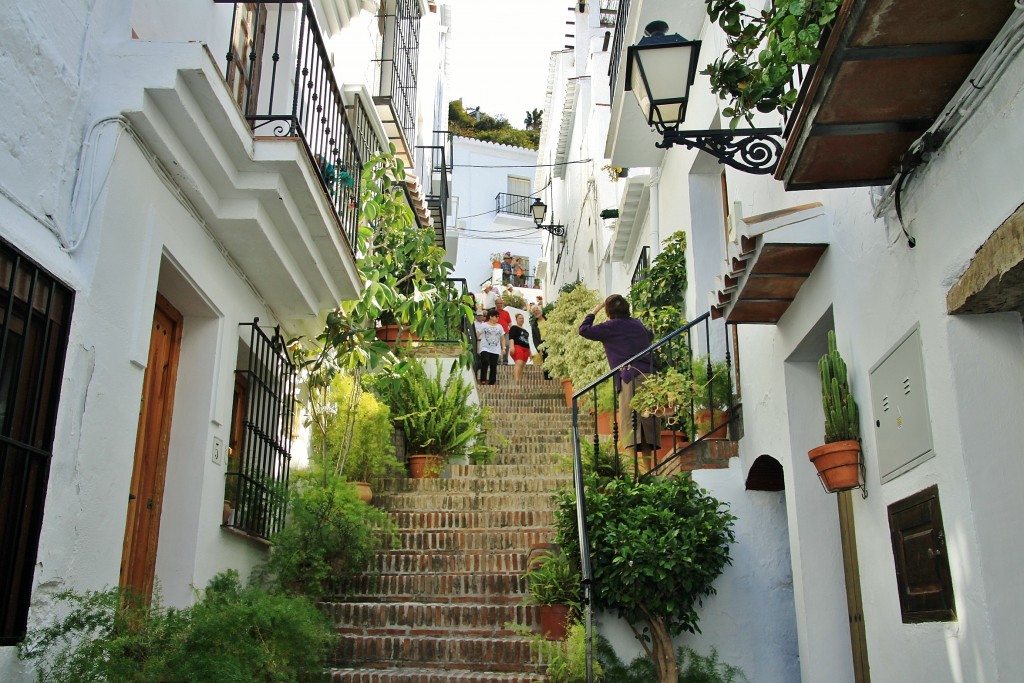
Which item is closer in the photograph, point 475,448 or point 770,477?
point 770,477

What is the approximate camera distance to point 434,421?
11.0m

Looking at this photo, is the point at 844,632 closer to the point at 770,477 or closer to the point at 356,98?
the point at 770,477

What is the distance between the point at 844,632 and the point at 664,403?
8.48 feet

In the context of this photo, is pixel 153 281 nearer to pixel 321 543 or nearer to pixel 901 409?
pixel 321 543

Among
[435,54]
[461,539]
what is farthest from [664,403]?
[435,54]

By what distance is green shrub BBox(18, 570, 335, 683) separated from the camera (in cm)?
410

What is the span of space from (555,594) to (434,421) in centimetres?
436

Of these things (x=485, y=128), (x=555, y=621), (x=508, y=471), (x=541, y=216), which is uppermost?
(x=485, y=128)

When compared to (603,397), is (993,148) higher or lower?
lower

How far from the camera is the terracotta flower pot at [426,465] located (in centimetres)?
1089

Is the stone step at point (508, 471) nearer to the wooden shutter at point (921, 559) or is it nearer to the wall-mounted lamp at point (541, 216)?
the wooden shutter at point (921, 559)

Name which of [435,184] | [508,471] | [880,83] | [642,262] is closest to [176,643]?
[880,83]

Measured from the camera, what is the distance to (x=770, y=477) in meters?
7.36

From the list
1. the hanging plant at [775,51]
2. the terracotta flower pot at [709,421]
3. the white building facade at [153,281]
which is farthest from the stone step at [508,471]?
the hanging plant at [775,51]
